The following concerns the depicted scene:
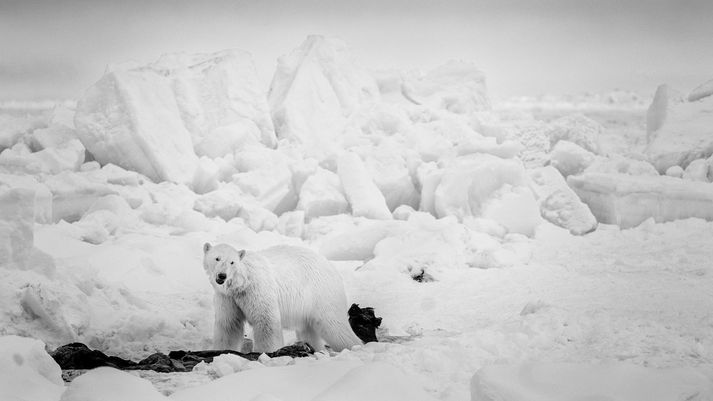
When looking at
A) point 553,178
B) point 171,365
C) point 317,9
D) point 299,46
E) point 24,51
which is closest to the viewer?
point 171,365

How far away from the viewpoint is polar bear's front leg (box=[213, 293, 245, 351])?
389 cm

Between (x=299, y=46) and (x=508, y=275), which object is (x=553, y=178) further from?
(x=299, y=46)

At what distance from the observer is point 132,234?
16.7ft

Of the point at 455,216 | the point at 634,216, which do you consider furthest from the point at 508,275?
the point at 634,216

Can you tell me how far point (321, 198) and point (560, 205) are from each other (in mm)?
2188

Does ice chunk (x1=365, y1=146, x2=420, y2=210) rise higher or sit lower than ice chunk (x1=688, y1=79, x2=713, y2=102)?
lower

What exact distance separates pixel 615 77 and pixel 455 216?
82.9 inches

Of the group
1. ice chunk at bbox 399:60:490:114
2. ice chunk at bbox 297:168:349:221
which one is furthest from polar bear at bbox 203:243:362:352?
ice chunk at bbox 399:60:490:114

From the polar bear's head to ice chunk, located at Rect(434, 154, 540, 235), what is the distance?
8.68ft

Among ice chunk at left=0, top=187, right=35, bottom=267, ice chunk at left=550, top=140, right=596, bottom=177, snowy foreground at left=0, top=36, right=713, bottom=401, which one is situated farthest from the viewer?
ice chunk at left=550, top=140, right=596, bottom=177

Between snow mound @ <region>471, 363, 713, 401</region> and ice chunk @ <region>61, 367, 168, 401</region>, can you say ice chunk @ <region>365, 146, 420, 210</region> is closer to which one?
snow mound @ <region>471, 363, 713, 401</region>

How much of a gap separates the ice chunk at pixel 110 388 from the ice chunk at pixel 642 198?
458cm

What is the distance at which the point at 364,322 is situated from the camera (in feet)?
14.7

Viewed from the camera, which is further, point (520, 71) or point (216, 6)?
point (520, 71)
